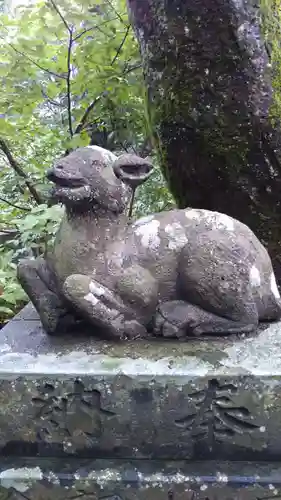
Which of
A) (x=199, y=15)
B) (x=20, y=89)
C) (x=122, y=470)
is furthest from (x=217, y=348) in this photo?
(x=20, y=89)

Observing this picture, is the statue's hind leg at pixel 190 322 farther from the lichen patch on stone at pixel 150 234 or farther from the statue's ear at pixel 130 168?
the statue's ear at pixel 130 168

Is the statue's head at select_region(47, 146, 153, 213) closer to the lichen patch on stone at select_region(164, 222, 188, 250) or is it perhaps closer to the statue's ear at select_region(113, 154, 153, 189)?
the statue's ear at select_region(113, 154, 153, 189)

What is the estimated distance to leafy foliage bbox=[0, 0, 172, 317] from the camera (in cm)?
259

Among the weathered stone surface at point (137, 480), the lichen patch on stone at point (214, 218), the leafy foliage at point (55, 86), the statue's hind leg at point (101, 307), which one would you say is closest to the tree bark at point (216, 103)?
the leafy foliage at point (55, 86)

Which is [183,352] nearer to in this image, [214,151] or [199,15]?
[214,151]

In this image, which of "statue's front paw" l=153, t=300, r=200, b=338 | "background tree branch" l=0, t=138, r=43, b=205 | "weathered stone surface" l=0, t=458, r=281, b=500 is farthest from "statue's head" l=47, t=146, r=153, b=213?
"background tree branch" l=0, t=138, r=43, b=205

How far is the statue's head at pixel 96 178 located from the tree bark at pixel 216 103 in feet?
2.64

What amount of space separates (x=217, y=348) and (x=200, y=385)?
0.15 metres

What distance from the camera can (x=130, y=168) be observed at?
1423mm

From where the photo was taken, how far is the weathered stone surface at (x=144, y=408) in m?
1.26

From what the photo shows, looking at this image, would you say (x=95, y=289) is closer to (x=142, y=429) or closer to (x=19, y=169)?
(x=142, y=429)

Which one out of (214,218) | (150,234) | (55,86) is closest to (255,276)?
(214,218)

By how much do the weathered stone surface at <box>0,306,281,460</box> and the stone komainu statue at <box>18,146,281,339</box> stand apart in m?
0.15

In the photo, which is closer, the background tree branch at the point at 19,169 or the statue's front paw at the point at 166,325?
the statue's front paw at the point at 166,325
